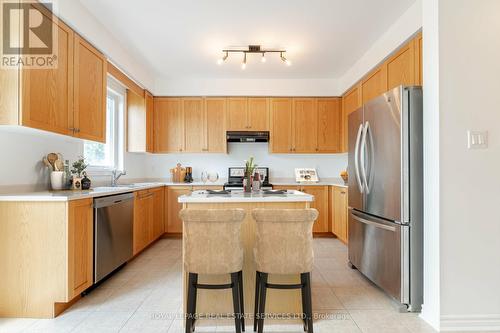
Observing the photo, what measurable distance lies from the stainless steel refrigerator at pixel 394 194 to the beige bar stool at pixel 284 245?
0.90 metres

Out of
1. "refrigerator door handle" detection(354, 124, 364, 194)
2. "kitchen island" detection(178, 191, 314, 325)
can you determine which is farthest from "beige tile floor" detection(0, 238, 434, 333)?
"refrigerator door handle" detection(354, 124, 364, 194)

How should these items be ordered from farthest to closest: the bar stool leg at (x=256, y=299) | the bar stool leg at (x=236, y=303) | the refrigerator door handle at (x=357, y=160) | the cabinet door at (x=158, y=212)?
the cabinet door at (x=158, y=212), the refrigerator door handle at (x=357, y=160), the bar stool leg at (x=256, y=299), the bar stool leg at (x=236, y=303)

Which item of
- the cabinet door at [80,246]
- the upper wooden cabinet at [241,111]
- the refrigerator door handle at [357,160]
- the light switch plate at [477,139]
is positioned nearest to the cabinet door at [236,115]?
the upper wooden cabinet at [241,111]

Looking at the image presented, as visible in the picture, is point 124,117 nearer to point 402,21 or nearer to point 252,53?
point 252,53

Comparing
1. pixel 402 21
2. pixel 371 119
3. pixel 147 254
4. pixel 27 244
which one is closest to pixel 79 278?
pixel 27 244

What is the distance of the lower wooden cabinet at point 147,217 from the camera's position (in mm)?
3652

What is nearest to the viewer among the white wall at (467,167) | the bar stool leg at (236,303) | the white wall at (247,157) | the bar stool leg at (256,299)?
the bar stool leg at (236,303)

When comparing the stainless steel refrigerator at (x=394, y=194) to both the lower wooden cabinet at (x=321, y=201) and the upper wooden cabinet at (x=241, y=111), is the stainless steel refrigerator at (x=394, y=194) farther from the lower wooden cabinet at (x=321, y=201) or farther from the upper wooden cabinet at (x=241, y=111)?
the upper wooden cabinet at (x=241, y=111)

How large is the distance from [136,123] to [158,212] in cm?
146

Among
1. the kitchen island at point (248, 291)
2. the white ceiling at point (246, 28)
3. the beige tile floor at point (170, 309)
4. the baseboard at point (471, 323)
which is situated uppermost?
the white ceiling at point (246, 28)

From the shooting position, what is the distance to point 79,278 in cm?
234

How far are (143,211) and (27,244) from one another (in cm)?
171

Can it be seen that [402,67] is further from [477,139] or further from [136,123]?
[136,123]

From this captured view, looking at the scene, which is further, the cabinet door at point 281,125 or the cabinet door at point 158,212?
the cabinet door at point 281,125
